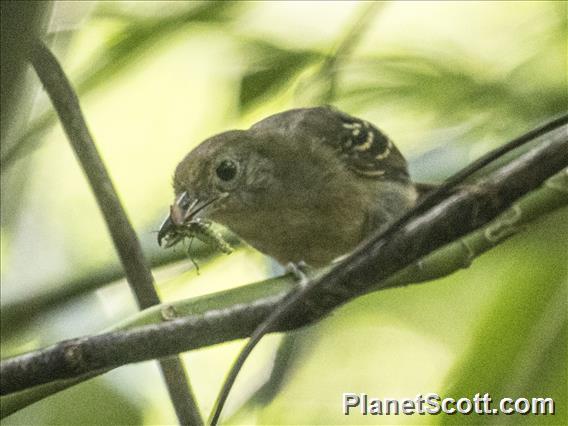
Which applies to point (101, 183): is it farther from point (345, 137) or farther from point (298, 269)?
point (345, 137)

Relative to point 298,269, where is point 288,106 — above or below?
above

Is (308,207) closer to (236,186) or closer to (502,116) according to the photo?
(236,186)

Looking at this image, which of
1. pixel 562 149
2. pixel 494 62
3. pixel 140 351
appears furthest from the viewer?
pixel 494 62

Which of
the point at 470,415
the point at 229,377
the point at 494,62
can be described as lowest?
the point at 470,415

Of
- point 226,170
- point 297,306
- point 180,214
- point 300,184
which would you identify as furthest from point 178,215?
point 297,306

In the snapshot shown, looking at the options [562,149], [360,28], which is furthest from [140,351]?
[360,28]

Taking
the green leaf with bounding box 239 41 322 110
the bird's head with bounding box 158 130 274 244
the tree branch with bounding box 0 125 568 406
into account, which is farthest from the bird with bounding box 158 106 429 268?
the tree branch with bounding box 0 125 568 406

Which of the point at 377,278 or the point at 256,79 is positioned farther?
the point at 256,79
